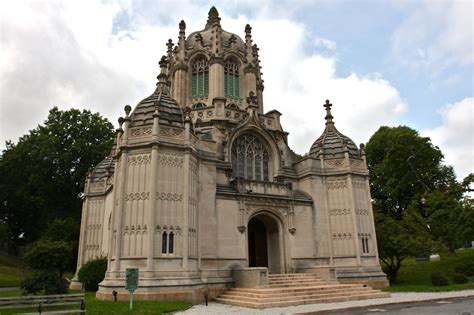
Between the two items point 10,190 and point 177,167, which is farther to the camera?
point 10,190

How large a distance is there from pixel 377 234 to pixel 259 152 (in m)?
10.5

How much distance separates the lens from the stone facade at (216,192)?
17906mm

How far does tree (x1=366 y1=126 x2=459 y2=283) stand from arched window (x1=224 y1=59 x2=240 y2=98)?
15580 mm

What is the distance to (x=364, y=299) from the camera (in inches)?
708

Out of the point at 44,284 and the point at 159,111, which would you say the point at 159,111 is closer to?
the point at 159,111

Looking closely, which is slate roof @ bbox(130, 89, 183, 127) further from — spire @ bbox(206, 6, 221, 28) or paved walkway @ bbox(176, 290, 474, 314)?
spire @ bbox(206, 6, 221, 28)

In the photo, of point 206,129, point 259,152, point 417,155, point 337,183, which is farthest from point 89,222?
point 417,155

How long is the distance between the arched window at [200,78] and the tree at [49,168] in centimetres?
1852

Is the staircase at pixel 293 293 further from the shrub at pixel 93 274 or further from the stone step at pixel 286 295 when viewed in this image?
the shrub at pixel 93 274

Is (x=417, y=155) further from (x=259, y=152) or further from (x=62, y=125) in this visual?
(x=62, y=125)

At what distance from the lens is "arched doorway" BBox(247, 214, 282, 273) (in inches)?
923

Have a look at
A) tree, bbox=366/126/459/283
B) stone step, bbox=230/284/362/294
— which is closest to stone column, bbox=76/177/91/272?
stone step, bbox=230/284/362/294

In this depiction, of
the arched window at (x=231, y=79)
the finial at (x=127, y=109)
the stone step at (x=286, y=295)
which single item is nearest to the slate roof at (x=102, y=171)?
the finial at (x=127, y=109)

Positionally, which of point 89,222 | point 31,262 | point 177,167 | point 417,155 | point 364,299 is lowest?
point 364,299
